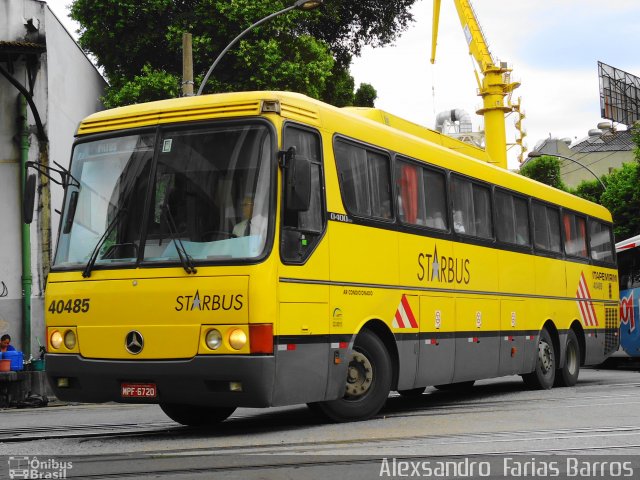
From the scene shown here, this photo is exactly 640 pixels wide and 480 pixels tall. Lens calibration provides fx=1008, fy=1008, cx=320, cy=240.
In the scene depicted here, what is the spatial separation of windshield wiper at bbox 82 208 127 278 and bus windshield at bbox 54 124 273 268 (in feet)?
0.04

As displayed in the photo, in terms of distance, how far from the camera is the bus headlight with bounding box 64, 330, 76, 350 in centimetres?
964

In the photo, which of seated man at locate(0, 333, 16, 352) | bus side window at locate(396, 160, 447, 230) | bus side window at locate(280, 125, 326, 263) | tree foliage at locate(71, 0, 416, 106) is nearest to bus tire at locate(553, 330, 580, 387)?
bus side window at locate(396, 160, 447, 230)

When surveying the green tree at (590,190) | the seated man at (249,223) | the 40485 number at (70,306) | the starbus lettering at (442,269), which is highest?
the green tree at (590,190)

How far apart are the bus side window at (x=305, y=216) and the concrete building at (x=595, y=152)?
7016 cm

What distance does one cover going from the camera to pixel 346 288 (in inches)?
403

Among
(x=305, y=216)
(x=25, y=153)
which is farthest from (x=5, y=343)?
(x=305, y=216)

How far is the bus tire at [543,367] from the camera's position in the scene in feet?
52.6

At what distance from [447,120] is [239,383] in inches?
4451

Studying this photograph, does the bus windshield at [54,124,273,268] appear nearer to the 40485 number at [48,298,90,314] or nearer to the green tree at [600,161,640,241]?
the 40485 number at [48,298,90,314]

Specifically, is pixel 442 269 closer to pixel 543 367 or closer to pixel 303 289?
pixel 303 289

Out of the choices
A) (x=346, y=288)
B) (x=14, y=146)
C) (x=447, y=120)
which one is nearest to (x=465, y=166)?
(x=346, y=288)

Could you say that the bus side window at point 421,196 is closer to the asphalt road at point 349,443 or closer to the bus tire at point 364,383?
the bus tire at point 364,383

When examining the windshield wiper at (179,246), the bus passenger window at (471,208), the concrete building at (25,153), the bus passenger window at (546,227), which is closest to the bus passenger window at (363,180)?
the windshield wiper at (179,246)

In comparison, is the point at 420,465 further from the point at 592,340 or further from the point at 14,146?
the point at 14,146
